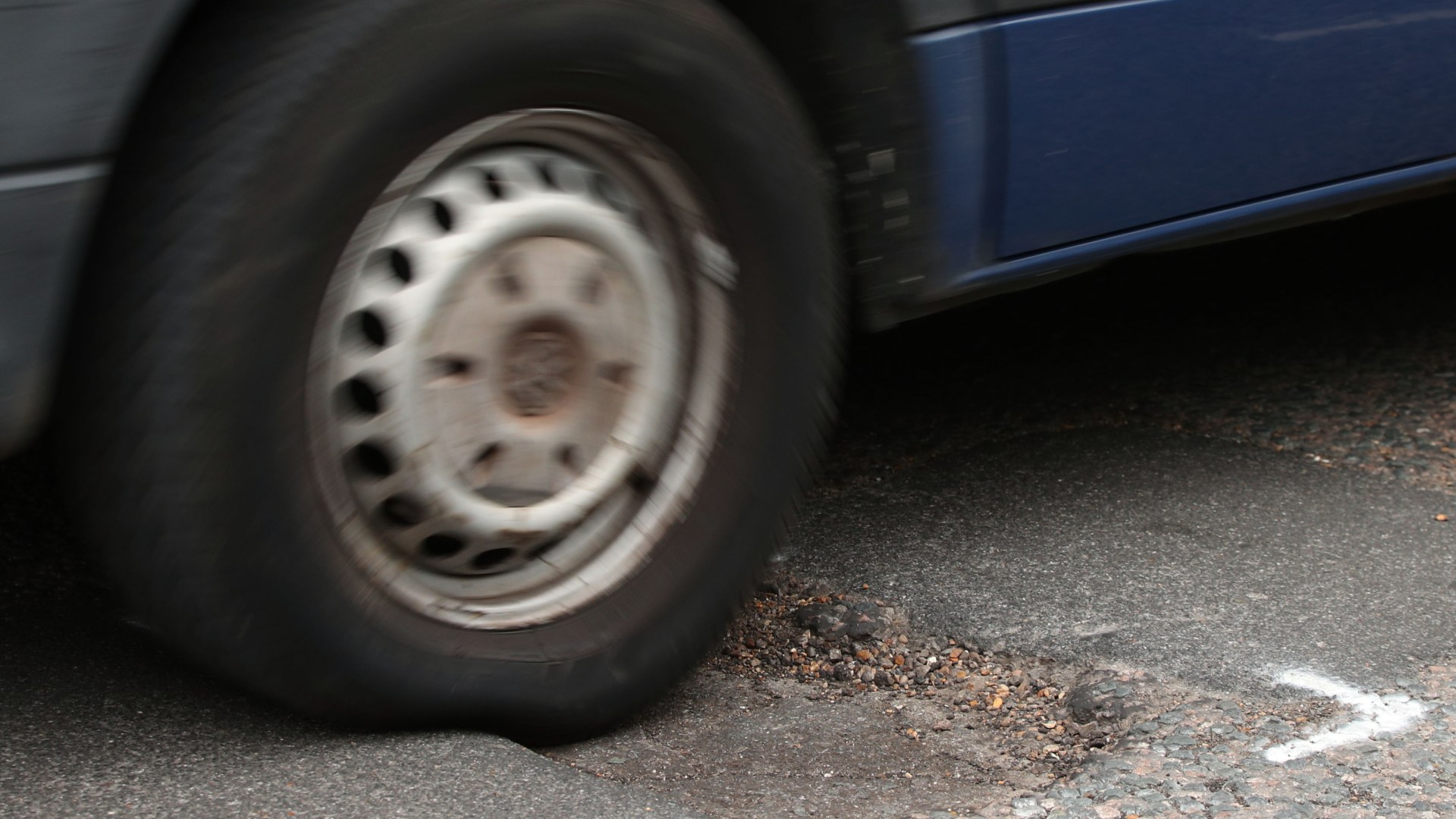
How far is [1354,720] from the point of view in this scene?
2051 millimetres

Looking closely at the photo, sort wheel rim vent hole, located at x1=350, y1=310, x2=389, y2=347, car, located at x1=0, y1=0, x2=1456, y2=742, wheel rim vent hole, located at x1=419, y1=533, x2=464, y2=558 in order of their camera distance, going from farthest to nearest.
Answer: wheel rim vent hole, located at x1=419, y1=533, x2=464, y2=558, wheel rim vent hole, located at x1=350, y1=310, x2=389, y2=347, car, located at x1=0, y1=0, x2=1456, y2=742

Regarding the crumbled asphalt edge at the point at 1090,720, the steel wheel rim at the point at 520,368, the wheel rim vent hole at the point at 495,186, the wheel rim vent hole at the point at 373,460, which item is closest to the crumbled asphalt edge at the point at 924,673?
the crumbled asphalt edge at the point at 1090,720

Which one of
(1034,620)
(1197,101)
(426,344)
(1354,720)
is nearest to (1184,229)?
(1197,101)

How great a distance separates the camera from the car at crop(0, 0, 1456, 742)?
1580 mm

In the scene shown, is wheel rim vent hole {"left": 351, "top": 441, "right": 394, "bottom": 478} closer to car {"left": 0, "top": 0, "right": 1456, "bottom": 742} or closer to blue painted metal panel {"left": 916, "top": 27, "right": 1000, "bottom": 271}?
car {"left": 0, "top": 0, "right": 1456, "bottom": 742}

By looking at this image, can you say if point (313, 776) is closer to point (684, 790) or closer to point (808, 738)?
point (684, 790)

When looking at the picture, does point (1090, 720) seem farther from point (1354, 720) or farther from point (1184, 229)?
point (1184, 229)

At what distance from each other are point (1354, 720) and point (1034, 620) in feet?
1.62

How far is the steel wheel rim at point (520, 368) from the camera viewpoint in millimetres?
1748

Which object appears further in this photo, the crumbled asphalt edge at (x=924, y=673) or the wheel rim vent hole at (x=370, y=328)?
the crumbled asphalt edge at (x=924, y=673)

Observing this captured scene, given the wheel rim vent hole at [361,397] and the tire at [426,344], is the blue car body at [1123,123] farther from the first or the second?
the wheel rim vent hole at [361,397]

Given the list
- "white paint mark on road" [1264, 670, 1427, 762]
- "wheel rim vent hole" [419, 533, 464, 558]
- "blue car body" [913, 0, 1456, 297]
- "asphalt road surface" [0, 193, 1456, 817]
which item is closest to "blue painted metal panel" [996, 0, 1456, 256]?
"blue car body" [913, 0, 1456, 297]

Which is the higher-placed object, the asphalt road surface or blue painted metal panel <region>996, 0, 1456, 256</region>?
blue painted metal panel <region>996, 0, 1456, 256</region>

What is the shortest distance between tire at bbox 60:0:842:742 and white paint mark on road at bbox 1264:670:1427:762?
0.73 meters
